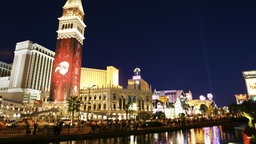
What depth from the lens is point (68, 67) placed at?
281 ft

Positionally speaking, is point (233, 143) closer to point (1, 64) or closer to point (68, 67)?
point (68, 67)

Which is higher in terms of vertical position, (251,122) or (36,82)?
(36,82)

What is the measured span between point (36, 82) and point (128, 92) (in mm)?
62273

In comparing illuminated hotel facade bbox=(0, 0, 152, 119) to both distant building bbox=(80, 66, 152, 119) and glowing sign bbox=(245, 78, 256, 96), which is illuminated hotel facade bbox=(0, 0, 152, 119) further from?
glowing sign bbox=(245, 78, 256, 96)

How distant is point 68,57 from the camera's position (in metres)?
86.9

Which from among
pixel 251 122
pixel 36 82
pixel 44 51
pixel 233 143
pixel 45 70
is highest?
pixel 44 51

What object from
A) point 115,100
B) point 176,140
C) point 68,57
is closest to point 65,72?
point 68,57

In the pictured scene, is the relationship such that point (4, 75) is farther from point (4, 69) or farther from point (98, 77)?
point (98, 77)

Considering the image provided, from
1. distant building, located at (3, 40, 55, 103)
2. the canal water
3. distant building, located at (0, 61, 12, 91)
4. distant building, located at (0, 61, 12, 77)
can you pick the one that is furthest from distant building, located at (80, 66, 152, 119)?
distant building, located at (0, 61, 12, 77)

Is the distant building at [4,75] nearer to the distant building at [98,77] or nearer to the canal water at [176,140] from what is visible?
the distant building at [98,77]

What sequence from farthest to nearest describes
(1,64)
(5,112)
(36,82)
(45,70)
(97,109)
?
(1,64) < (45,70) < (36,82) < (97,109) < (5,112)

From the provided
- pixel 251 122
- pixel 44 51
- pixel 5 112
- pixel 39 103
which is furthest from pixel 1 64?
pixel 251 122

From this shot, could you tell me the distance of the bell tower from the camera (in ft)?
276

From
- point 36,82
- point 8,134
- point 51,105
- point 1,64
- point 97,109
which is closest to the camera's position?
point 8,134
